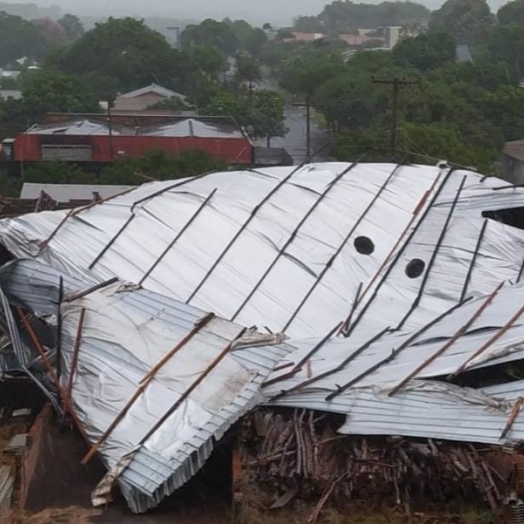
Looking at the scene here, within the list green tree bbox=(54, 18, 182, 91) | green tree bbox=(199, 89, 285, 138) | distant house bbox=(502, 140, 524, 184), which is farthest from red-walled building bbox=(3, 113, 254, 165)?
green tree bbox=(54, 18, 182, 91)

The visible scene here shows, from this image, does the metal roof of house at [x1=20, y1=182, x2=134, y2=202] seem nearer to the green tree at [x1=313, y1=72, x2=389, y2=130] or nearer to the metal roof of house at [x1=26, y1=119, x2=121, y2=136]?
the metal roof of house at [x1=26, y1=119, x2=121, y2=136]

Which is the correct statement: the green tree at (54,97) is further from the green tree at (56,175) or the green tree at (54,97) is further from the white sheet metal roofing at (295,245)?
the white sheet metal roofing at (295,245)

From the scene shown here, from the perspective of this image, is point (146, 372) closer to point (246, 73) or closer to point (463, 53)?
point (246, 73)

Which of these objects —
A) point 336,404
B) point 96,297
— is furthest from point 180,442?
point 96,297

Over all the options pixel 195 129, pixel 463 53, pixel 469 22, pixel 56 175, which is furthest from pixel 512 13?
pixel 56 175

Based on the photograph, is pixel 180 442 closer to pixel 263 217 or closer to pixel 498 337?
pixel 498 337
